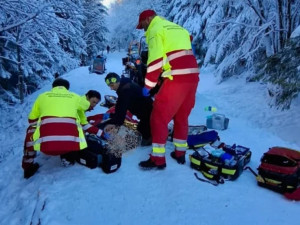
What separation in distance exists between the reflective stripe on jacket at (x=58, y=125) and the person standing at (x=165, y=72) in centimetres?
102

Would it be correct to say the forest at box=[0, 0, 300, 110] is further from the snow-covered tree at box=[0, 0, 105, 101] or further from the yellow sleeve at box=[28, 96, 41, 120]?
the yellow sleeve at box=[28, 96, 41, 120]

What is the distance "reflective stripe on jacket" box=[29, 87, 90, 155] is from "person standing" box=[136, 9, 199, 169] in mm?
1016

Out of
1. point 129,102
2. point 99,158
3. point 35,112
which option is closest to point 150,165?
point 99,158

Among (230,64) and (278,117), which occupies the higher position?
(230,64)

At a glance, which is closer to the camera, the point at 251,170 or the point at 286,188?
the point at 286,188

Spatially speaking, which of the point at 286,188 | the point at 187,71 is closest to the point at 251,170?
the point at 286,188

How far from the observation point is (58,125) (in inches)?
153

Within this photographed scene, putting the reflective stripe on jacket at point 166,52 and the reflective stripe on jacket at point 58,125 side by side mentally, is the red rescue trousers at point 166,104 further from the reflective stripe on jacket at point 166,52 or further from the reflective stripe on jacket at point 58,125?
the reflective stripe on jacket at point 58,125

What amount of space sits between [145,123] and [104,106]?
310cm

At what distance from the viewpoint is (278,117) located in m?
7.15

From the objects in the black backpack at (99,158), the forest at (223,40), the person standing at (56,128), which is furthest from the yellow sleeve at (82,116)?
the forest at (223,40)

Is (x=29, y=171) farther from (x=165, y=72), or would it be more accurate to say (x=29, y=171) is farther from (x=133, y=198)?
(x=165, y=72)

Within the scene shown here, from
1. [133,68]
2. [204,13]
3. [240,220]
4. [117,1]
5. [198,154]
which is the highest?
[117,1]

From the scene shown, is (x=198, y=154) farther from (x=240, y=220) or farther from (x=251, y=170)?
(x=240, y=220)
